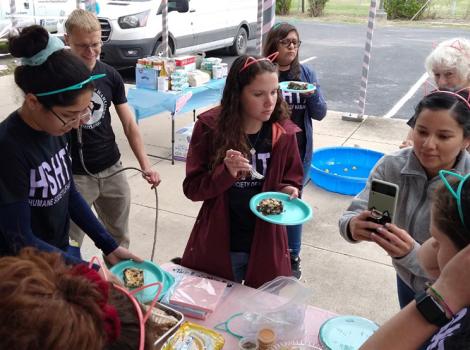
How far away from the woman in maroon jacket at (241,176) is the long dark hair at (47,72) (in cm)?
72

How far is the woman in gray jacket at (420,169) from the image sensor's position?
6.08 feet

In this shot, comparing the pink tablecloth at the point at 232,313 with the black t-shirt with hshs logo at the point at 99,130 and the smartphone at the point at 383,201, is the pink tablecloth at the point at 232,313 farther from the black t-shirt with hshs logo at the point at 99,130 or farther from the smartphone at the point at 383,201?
the black t-shirt with hshs logo at the point at 99,130

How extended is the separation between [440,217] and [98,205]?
254cm

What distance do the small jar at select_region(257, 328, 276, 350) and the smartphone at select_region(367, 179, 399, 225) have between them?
58cm

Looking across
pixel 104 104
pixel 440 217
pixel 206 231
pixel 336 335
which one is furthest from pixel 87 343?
pixel 104 104

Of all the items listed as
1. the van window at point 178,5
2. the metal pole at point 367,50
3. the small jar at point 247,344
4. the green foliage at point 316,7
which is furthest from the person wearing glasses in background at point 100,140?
the green foliage at point 316,7

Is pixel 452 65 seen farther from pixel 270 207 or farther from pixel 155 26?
pixel 155 26

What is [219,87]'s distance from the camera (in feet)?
20.3

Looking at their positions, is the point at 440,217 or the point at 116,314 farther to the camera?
the point at 440,217

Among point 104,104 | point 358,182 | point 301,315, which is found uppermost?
point 104,104

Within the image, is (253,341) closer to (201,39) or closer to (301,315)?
(301,315)

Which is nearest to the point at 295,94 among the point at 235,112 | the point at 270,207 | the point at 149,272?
the point at 235,112

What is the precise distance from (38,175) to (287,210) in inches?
46.7

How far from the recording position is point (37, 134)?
189 cm
